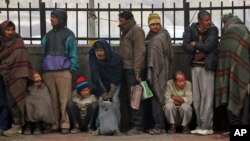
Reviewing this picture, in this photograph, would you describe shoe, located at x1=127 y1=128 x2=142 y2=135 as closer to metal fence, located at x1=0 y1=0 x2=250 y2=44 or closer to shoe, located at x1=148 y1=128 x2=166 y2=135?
shoe, located at x1=148 y1=128 x2=166 y2=135

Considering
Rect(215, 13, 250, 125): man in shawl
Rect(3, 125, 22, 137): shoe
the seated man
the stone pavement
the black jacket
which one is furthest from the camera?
Rect(3, 125, 22, 137): shoe

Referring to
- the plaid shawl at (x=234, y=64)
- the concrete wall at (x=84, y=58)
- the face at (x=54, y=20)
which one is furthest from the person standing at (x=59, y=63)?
the plaid shawl at (x=234, y=64)

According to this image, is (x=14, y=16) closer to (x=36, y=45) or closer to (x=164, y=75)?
(x=36, y=45)

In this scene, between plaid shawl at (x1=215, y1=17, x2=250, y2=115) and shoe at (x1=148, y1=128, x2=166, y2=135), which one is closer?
plaid shawl at (x1=215, y1=17, x2=250, y2=115)

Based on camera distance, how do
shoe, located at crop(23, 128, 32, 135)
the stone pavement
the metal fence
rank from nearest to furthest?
the stone pavement, shoe, located at crop(23, 128, 32, 135), the metal fence

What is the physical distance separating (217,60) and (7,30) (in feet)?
11.0

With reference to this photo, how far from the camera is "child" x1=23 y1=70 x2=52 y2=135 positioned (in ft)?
29.6

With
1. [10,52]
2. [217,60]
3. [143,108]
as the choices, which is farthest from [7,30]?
[217,60]

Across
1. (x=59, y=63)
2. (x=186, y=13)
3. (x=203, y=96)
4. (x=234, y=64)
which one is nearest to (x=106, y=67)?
(x=59, y=63)

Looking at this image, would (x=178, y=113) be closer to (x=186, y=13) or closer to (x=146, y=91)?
(x=146, y=91)

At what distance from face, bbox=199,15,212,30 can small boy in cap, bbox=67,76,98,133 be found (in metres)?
2.07

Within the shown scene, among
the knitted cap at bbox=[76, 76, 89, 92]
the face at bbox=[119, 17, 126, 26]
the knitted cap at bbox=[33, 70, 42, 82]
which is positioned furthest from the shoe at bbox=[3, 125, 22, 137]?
the face at bbox=[119, 17, 126, 26]

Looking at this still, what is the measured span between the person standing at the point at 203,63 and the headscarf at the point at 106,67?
112 cm

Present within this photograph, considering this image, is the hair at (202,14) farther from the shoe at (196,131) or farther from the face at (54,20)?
the face at (54,20)
